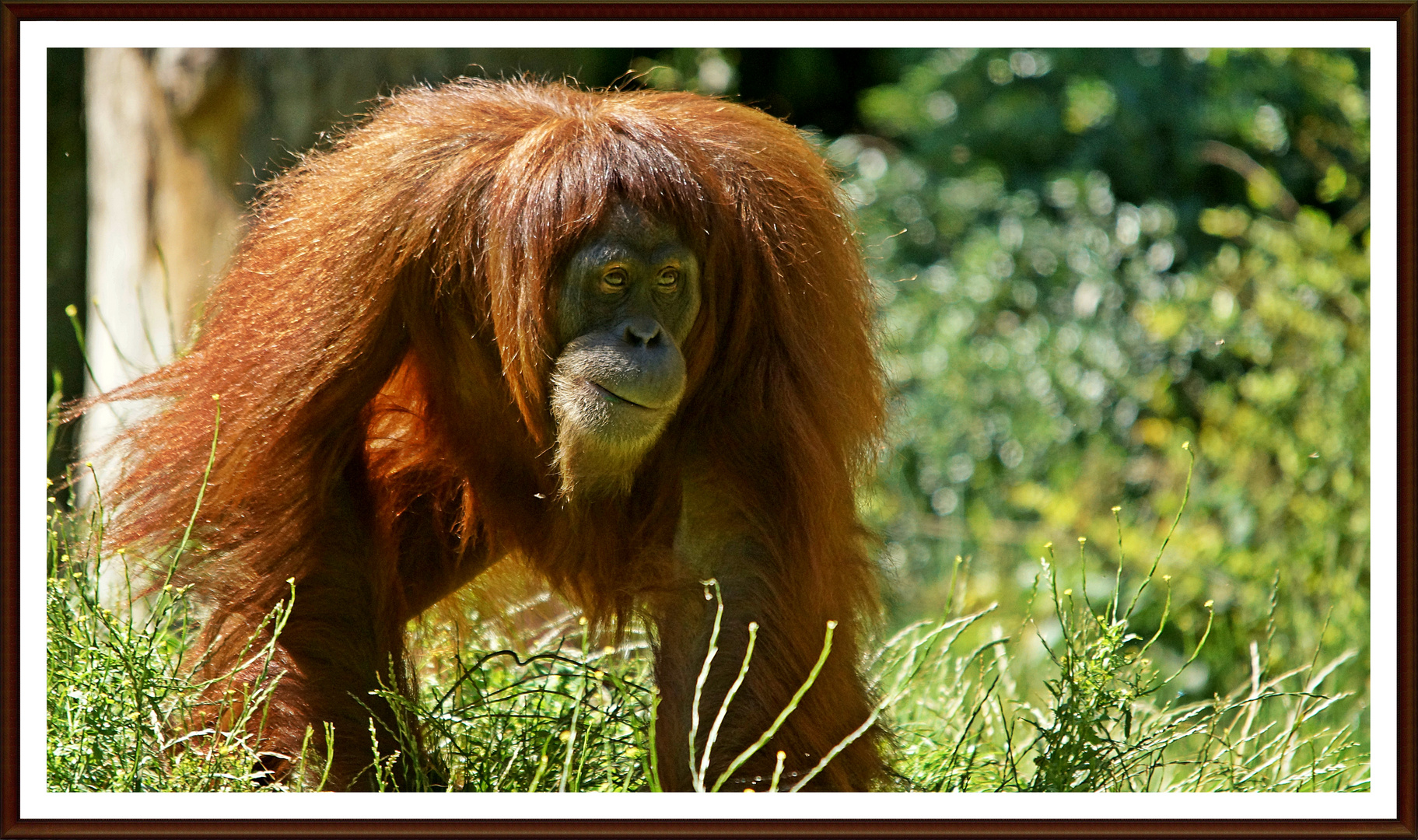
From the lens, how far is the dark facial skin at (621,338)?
266 centimetres

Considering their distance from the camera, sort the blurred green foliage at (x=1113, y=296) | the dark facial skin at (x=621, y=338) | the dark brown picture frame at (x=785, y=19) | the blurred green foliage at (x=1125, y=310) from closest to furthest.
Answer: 1. the dark brown picture frame at (x=785, y=19)
2. the dark facial skin at (x=621, y=338)
3. the blurred green foliage at (x=1125, y=310)
4. the blurred green foliage at (x=1113, y=296)

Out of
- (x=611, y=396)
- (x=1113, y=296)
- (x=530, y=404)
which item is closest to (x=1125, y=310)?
(x=1113, y=296)

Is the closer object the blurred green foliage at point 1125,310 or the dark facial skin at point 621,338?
the dark facial skin at point 621,338

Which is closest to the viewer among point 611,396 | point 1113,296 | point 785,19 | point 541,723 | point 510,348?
point 785,19

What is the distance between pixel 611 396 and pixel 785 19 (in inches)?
28.8

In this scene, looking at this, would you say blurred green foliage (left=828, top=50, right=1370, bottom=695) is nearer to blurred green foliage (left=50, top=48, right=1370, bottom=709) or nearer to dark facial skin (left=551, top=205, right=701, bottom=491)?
blurred green foliage (left=50, top=48, right=1370, bottom=709)

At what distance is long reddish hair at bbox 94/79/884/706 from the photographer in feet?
9.03

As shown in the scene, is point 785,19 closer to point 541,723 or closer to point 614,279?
point 614,279

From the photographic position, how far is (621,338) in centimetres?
271

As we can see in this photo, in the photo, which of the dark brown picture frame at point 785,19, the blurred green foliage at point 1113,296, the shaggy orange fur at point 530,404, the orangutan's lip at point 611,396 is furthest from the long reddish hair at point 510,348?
the blurred green foliage at point 1113,296

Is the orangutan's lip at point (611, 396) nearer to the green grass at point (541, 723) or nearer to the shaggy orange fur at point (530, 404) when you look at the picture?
A: the shaggy orange fur at point (530, 404)

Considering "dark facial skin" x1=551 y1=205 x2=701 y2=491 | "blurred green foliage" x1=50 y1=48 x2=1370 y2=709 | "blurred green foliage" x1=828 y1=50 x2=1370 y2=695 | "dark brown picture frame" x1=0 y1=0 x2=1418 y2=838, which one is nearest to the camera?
"dark brown picture frame" x1=0 y1=0 x2=1418 y2=838

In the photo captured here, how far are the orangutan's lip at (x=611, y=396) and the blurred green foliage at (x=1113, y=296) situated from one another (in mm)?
3536

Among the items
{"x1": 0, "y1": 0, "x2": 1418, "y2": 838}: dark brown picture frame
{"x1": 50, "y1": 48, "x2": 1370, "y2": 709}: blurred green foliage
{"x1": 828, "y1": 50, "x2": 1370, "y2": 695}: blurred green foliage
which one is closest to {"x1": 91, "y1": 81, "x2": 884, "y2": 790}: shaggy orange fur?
{"x1": 0, "y1": 0, "x2": 1418, "y2": 838}: dark brown picture frame
